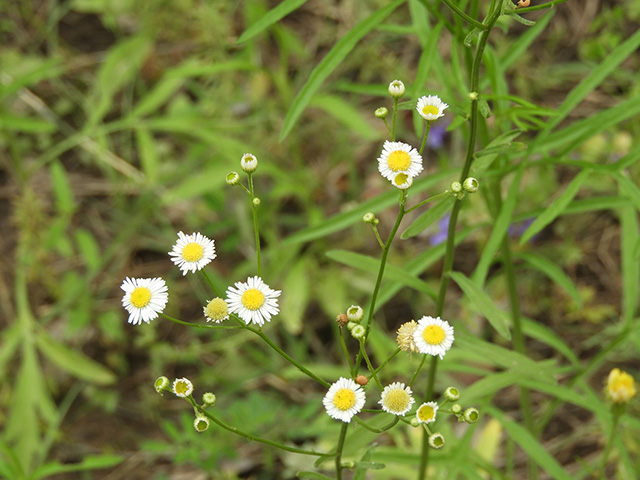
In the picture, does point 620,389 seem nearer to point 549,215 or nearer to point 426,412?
point 549,215

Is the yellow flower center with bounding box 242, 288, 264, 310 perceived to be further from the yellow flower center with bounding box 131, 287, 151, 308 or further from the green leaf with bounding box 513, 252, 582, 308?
the green leaf with bounding box 513, 252, 582, 308

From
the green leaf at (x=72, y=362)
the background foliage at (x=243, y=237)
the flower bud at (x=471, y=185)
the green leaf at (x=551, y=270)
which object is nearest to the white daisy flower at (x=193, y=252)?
the flower bud at (x=471, y=185)

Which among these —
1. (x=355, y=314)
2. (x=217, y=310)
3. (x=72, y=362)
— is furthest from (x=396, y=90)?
(x=72, y=362)

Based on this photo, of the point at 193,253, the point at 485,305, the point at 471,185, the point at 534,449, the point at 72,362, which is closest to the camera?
the point at 471,185

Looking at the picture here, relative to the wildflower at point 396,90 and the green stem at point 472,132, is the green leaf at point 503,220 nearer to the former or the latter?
the green stem at point 472,132

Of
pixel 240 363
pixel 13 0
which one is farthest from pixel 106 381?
pixel 13 0

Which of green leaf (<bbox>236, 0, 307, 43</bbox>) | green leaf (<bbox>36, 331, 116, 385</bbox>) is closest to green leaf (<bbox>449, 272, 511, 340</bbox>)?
green leaf (<bbox>236, 0, 307, 43</bbox>)

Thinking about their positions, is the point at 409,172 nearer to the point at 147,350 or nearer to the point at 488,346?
the point at 488,346
